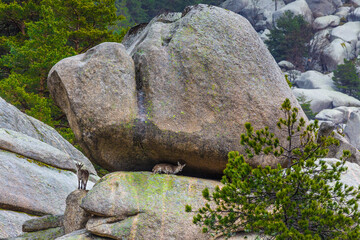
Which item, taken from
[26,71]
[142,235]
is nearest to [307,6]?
[26,71]

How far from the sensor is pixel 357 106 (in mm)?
57031

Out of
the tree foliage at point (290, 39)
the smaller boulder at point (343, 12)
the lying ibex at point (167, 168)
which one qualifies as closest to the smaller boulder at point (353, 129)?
the tree foliage at point (290, 39)

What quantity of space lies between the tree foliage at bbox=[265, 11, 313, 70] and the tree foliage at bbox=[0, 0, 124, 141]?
160ft

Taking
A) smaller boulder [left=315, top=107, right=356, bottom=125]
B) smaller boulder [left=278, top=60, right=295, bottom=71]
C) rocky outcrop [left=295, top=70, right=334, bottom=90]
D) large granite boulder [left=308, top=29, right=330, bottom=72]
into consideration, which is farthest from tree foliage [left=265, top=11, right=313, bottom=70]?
smaller boulder [left=315, top=107, right=356, bottom=125]

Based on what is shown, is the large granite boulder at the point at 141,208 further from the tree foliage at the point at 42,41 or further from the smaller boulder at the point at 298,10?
the smaller boulder at the point at 298,10

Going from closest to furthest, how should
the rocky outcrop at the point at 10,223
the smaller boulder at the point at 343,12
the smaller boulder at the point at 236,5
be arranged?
the rocky outcrop at the point at 10,223
the smaller boulder at the point at 343,12
the smaller boulder at the point at 236,5

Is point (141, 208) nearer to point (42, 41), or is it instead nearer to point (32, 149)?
point (32, 149)

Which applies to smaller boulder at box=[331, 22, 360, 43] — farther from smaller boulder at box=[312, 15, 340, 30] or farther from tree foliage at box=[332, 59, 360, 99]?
tree foliage at box=[332, 59, 360, 99]

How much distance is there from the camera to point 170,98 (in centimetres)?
879

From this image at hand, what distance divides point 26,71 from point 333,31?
62936 mm

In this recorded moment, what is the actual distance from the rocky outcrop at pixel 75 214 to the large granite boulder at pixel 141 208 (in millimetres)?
578

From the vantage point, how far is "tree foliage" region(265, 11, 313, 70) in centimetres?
6925

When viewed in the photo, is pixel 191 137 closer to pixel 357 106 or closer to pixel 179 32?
pixel 179 32

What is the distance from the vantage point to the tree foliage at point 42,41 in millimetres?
20623
